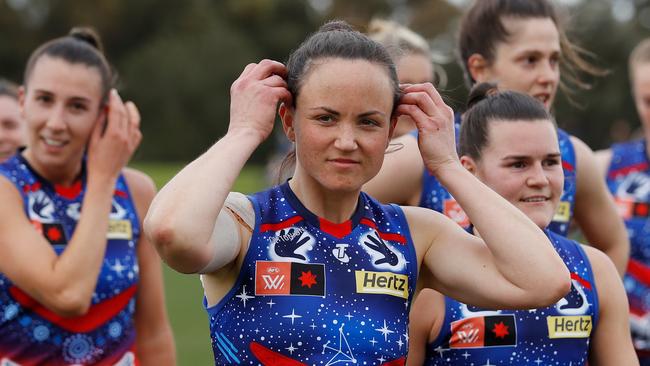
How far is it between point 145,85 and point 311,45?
1488 inches

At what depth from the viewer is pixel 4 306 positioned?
4.41m

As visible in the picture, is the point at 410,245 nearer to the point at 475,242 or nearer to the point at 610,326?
the point at 475,242

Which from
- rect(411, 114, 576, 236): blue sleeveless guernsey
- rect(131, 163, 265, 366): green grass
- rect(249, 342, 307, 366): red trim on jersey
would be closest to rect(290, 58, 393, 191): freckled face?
rect(249, 342, 307, 366): red trim on jersey

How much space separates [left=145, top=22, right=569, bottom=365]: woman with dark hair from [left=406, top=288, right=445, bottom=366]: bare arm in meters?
0.37

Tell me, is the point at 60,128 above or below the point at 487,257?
above

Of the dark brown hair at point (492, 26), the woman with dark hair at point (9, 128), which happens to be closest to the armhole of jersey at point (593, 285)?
the dark brown hair at point (492, 26)

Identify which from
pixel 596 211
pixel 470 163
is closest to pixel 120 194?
pixel 470 163

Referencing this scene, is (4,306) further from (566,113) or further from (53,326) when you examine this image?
(566,113)

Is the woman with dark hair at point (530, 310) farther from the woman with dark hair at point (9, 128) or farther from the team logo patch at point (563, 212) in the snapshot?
the woman with dark hair at point (9, 128)

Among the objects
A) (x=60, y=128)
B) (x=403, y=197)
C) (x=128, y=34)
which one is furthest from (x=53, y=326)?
(x=128, y=34)

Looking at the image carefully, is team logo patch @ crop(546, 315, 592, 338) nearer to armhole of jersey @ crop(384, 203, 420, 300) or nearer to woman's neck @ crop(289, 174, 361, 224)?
armhole of jersey @ crop(384, 203, 420, 300)

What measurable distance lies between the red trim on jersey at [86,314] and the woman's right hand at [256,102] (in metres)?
1.63

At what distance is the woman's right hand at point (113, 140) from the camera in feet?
15.2

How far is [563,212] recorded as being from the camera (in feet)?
15.7
